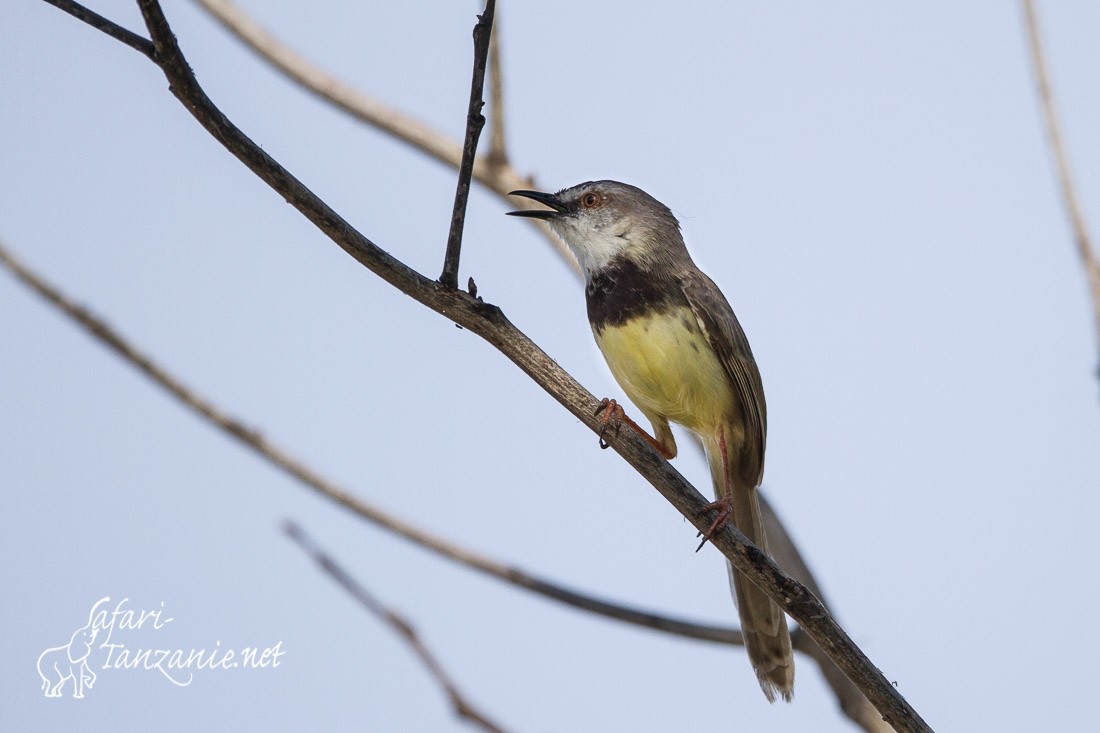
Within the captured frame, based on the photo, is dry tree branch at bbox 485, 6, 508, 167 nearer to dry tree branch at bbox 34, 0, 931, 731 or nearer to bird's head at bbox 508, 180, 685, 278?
bird's head at bbox 508, 180, 685, 278

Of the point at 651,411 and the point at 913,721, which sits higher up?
the point at 651,411

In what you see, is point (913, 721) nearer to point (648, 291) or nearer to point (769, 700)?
point (769, 700)

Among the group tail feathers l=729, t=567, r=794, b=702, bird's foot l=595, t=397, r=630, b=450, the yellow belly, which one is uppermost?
the yellow belly

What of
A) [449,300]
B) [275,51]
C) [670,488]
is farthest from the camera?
[275,51]

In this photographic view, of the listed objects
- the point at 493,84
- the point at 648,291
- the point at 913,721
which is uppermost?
the point at 493,84

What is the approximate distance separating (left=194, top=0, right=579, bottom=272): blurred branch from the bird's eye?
25 cm

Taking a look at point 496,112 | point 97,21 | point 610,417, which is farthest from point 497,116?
point 97,21

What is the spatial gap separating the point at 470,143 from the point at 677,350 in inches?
86.7

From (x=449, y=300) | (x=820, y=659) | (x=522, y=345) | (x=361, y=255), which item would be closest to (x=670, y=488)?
(x=522, y=345)

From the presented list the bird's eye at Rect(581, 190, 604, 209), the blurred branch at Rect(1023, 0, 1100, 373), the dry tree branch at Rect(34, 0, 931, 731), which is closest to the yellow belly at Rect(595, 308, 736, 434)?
the bird's eye at Rect(581, 190, 604, 209)

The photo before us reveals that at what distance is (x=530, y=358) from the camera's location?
3.55 m

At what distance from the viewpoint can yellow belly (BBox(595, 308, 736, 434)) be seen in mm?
5191

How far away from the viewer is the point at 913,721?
3.55m

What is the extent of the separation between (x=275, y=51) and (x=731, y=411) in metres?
3.34
